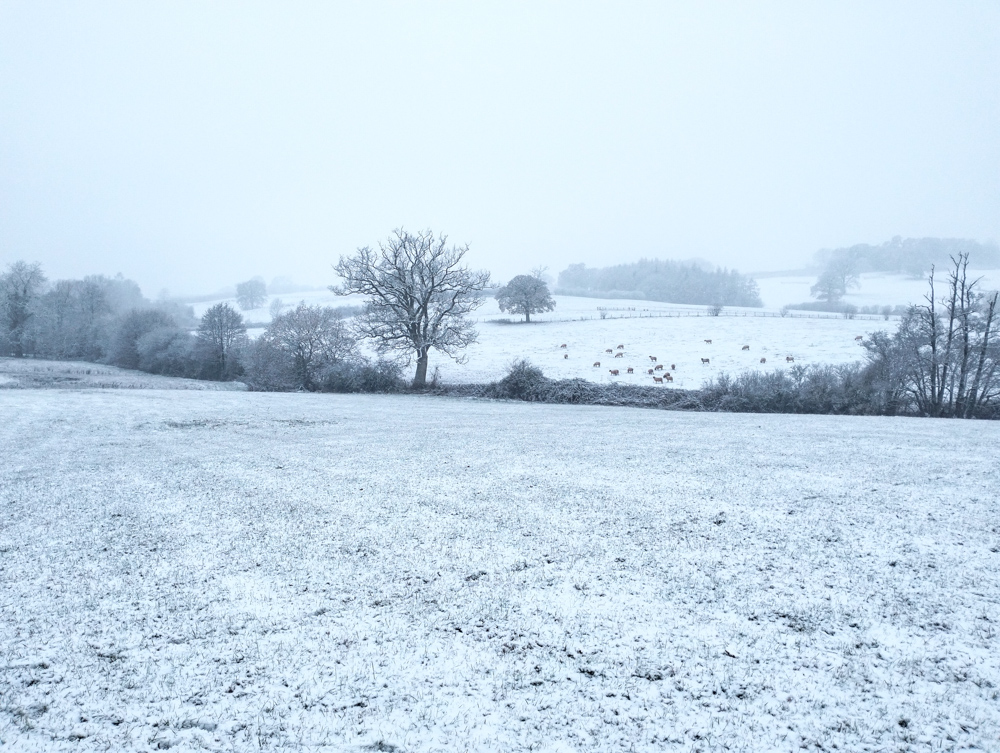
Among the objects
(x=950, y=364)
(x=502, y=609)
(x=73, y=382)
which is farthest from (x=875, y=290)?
(x=502, y=609)

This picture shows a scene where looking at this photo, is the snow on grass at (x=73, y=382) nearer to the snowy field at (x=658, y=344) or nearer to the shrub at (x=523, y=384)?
the snowy field at (x=658, y=344)

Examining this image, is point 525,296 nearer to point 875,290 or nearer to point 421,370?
point 421,370

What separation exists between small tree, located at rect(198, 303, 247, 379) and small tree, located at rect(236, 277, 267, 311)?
62006 millimetres

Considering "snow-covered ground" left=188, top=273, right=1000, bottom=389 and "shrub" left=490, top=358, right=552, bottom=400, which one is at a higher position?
"snow-covered ground" left=188, top=273, right=1000, bottom=389

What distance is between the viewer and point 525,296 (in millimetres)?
62719

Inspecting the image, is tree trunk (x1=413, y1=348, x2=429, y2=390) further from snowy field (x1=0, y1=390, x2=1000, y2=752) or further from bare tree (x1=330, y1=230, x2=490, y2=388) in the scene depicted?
snowy field (x1=0, y1=390, x2=1000, y2=752)

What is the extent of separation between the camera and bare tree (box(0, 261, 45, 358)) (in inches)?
2094

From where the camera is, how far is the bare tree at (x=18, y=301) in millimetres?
53188

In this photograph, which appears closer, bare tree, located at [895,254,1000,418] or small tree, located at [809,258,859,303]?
bare tree, located at [895,254,1000,418]

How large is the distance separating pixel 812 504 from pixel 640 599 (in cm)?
372

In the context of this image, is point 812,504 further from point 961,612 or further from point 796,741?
point 796,741

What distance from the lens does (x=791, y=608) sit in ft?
13.6

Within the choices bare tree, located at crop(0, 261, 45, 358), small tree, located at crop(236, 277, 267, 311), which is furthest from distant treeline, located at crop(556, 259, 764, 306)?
bare tree, located at crop(0, 261, 45, 358)

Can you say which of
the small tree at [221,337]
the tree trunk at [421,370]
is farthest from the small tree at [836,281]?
the small tree at [221,337]
